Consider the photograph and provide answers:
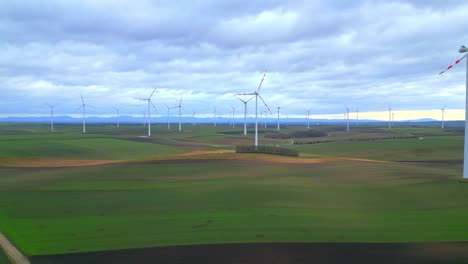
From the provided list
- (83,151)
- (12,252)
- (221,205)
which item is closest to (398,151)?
(83,151)

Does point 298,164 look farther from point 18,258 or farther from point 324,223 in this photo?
point 18,258

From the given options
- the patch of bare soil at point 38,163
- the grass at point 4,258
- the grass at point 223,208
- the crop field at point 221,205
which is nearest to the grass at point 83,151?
the patch of bare soil at point 38,163

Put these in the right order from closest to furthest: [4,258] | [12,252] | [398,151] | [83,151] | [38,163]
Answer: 1. [4,258]
2. [12,252]
3. [38,163]
4. [83,151]
5. [398,151]

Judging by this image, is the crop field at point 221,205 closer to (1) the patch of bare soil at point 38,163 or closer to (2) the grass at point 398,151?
(1) the patch of bare soil at point 38,163

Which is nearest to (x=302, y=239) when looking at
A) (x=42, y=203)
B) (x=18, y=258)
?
(x=18, y=258)

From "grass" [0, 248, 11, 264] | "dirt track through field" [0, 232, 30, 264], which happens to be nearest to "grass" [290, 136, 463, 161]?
"dirt track through field" [0, 232, 30, 264]

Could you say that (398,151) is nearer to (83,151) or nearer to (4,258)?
(83,151)
